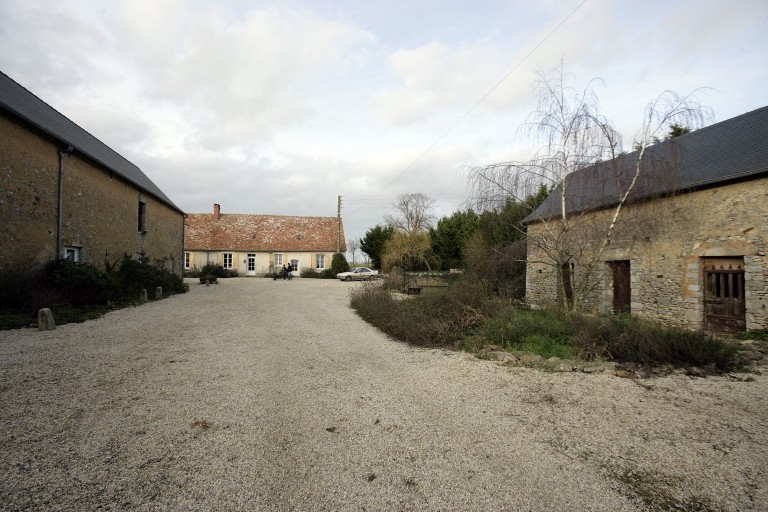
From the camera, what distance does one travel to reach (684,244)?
352 inches

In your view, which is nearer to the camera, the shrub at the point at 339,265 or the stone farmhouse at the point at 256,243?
the shrub at the point at 339,265

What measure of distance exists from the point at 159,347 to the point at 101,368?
1254mm

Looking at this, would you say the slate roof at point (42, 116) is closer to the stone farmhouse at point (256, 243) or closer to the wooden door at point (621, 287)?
the wooden door at point (621, 287)

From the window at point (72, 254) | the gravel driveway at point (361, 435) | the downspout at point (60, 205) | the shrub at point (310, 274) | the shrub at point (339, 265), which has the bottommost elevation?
the gravel driveway at point (361, 435)

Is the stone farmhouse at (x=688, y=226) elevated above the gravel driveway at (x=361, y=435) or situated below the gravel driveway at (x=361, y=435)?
above

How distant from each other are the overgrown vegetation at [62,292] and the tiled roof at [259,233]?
63.3 feet

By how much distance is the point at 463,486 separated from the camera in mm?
2494

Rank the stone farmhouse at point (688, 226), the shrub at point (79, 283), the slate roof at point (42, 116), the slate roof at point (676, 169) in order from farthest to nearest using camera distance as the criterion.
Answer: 1. the shrub at point (79, 283)
2. the slate roof at point (42, 116)
3. the slate roof at point (676, 169)
4. the stone farmhouse at point (688, 226)

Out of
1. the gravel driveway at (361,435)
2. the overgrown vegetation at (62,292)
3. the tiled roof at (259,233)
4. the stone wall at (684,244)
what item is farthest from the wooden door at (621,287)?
the tiled roof at (259,233)

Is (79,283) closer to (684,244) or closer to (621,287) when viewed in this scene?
(621,287)

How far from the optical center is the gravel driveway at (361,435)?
239 centimetres

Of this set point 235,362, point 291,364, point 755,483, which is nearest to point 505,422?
point 755,483

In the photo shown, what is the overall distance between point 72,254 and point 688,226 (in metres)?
17.1

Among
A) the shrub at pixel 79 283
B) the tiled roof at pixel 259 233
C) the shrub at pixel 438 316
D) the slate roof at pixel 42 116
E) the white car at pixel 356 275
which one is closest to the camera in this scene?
the shrub at pixel 438 316
